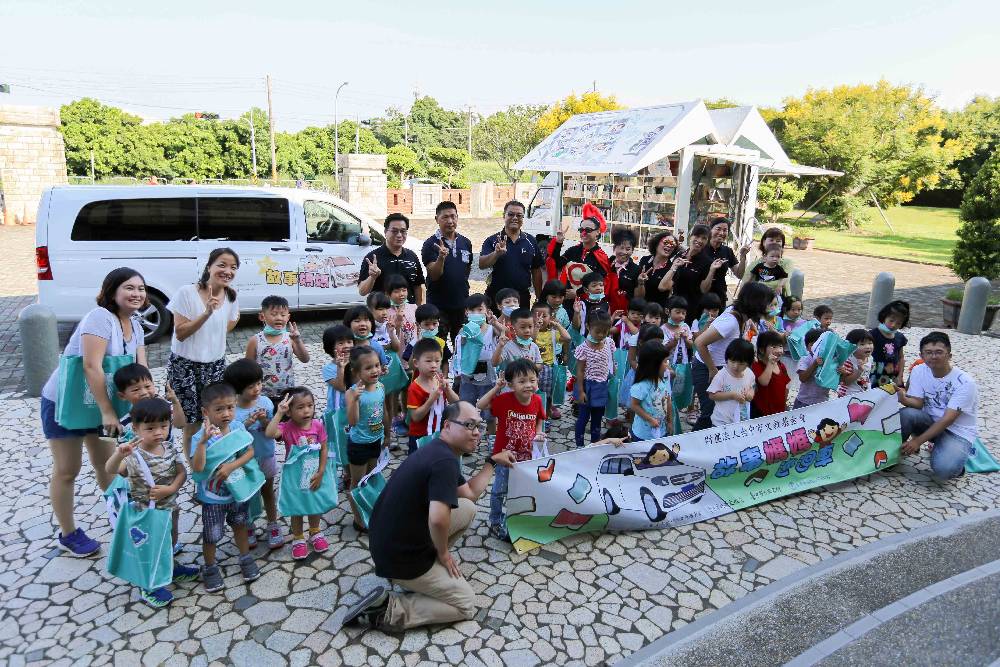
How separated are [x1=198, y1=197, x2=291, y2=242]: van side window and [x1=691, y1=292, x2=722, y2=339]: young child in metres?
5.98

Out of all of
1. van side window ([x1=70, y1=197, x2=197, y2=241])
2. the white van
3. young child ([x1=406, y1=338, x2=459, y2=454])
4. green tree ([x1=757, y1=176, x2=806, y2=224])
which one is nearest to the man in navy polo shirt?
young child ([x1=406, y1=338, x2=459, y2=454])

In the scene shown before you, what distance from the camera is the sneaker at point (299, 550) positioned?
4074 mm

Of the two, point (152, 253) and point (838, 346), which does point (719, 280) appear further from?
point (152, 253)

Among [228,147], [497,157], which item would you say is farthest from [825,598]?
[497,157]

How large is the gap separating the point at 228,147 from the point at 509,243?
32979 mm

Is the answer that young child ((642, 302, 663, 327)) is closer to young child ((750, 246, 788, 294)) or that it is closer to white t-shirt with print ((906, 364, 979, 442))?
young child ((750, 246, 788, 294))

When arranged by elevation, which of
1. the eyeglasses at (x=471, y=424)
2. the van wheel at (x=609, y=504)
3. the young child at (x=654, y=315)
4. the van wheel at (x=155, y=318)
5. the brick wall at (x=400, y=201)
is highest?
the brick wall at (x=400, y=201)

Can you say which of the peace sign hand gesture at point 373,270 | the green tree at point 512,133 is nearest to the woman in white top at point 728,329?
the peace sign hand gesture at point 373,270

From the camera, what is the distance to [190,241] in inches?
349

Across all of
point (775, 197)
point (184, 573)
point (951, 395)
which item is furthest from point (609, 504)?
point (775, 197)

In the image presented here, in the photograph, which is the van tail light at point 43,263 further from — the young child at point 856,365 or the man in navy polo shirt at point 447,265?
the young child at point 856,365

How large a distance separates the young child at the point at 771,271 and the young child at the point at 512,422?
330cm

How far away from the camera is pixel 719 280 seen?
668 centimetres

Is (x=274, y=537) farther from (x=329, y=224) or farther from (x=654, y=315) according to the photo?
(x=329, y=224)
